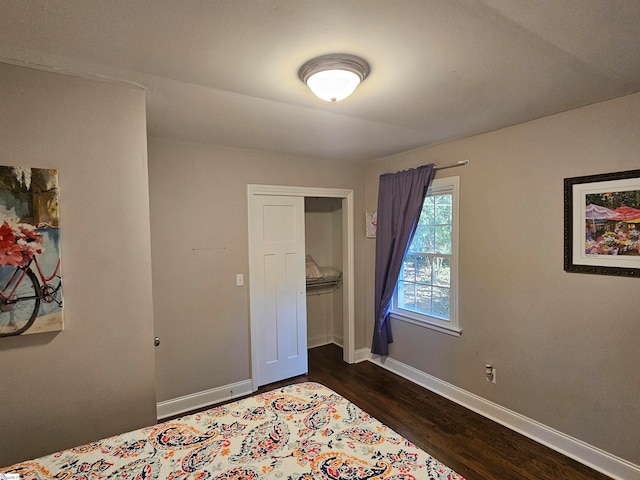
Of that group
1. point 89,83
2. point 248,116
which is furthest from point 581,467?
point 89,83

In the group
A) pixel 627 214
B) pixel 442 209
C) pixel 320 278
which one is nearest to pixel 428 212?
pixel 442 209

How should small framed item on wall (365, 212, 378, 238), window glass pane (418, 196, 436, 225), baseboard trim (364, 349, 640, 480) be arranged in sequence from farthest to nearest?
small framed item on wall (365, 212, 378, 238) < window glass pane (418, 196, 436, 225) < baseboard trim (364, 349, 640, 480)

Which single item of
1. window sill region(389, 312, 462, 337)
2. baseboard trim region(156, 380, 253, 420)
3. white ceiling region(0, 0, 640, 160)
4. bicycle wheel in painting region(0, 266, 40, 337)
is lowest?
baseboard trim region(156, 380, 253, 420)

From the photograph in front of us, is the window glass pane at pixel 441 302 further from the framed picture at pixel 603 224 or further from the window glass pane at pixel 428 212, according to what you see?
the framed picture at pixel 603 224

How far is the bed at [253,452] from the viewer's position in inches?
49.9

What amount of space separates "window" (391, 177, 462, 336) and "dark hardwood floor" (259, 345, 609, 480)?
0.68m

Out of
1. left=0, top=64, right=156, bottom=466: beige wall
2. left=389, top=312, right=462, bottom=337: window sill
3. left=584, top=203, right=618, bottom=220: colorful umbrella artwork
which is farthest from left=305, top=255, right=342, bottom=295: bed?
left=584, top=203, right=618, bottom=220: colorful umbrella artwork

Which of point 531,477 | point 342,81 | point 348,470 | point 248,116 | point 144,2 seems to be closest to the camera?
point 144,2

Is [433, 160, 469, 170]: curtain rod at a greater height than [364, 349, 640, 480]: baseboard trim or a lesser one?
greater

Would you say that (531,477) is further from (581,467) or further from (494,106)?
(494,106)

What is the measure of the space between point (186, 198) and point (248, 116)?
1.04m

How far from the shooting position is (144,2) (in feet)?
3.70

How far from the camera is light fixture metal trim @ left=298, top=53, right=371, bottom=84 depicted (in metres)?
1.50

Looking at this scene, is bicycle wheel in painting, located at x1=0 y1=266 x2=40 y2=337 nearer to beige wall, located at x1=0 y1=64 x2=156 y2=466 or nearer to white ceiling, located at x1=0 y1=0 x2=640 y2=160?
beige wall, located at x1=0 y1=64 x2=156 y2=466
